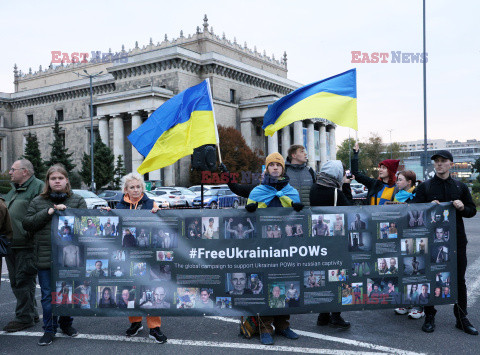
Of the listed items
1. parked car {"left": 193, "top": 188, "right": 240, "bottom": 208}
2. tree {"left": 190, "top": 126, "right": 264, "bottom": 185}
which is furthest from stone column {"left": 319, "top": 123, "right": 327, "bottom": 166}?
parked car {"left": 193, "top": 188, "right": 240, "bottom": 208}

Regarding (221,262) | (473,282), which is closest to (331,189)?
(221,262)

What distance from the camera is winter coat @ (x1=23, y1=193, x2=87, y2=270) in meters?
5.27

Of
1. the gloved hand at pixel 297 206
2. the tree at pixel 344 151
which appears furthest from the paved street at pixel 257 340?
the tree at pixel 344 151

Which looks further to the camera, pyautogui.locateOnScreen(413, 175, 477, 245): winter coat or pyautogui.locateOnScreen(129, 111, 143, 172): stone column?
pyautogui.locateOnScreen(129, 111, 143, 172): stone column

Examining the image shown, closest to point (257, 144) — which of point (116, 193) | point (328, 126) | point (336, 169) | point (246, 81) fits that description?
point (246, 81)

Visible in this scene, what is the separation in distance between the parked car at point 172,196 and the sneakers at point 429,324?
2526cm

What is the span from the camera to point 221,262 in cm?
525

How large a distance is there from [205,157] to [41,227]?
9.08 feet

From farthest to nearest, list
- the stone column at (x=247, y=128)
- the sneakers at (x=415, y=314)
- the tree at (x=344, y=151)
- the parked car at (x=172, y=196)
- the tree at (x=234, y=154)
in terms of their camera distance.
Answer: the tree at (x=344, y=151) < the stone column at (x=247, y=128) < the tree at (x=234, y=154) < the parked car at (x=172, y=196) < the sneakers at (x=415, y=314)

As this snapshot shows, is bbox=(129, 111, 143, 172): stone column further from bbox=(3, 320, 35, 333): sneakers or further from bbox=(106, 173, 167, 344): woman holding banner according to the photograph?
bbox=(106, 173, 167, 344): woman holding banner

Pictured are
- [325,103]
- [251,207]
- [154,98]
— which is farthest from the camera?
[154,98]

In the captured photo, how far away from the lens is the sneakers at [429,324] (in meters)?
5.44

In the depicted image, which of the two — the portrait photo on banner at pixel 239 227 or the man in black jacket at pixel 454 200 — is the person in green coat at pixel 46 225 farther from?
the man in black jacket at pixel 454 200

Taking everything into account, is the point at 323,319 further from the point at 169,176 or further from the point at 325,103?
the point at 169,176
